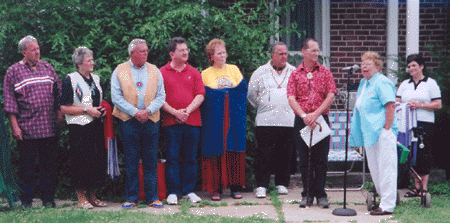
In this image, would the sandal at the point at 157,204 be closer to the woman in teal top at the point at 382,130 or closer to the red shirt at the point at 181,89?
the red shirt at the point at 181,89

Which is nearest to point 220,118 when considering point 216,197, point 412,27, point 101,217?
point 216,197

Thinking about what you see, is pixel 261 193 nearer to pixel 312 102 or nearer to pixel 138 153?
pixel 312 102

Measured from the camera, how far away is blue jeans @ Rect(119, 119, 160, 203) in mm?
5922

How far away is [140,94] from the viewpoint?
5.89m

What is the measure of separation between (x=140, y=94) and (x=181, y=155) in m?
0.98

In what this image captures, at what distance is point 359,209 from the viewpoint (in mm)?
5801

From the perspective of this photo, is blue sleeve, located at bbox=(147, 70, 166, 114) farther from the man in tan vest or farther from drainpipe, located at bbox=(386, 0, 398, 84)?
drainpipe, located at bbox=(386, 0, 398, 84)

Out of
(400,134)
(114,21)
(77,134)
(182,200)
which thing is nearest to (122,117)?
(77,134)

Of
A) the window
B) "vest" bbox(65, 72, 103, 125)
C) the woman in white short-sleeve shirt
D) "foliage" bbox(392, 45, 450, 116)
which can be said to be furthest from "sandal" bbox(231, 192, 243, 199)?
the window

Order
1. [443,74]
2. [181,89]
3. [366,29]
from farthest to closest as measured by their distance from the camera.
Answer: [366,29] → [443,74] → [181,89]

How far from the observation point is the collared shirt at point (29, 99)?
19.1 ft

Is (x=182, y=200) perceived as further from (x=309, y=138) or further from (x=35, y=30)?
(x=35, y=30)

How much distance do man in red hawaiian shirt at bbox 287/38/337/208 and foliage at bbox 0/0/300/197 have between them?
1223 millimetres

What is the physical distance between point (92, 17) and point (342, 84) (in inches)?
169
